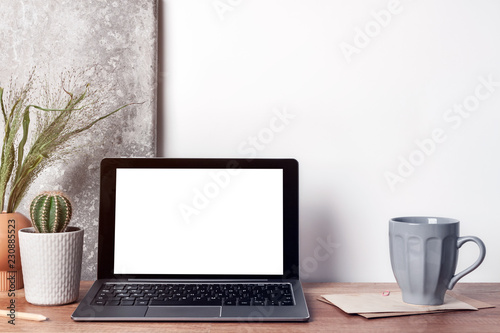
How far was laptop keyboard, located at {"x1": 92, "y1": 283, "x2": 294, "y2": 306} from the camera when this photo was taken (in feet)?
2.34

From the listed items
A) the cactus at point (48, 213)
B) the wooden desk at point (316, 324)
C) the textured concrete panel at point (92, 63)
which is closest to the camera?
the wooden desk at point (316, 324)

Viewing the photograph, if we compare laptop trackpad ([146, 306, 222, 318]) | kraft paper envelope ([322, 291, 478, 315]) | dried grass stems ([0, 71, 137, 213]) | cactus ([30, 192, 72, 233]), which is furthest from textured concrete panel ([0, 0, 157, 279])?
kraft paper envelope ([322, 291, 478, 315])

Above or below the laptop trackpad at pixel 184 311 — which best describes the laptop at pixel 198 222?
above

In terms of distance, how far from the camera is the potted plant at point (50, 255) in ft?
2.43

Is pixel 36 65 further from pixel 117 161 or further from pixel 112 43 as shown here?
Result: pixel 117 161

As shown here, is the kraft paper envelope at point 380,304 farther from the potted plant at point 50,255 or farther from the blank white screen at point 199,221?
the potted plant at point 50,255

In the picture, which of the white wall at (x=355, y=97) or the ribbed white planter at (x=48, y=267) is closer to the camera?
the ribbed white planter at (x=48, y=267)

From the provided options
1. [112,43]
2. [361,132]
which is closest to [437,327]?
[361,132]

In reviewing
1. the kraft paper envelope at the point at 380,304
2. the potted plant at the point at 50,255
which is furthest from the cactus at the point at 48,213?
the kraft paper envelope at the point at 380,304

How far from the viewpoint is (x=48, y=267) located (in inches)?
29.2

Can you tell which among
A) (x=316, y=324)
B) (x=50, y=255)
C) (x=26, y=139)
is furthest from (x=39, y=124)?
(x=316, y=324)

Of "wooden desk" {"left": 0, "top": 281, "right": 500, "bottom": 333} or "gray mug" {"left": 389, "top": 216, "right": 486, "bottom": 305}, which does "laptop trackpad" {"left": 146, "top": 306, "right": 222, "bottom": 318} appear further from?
"gray mug" {"left": 389, "top": 216, "right": 486, "bottom": 305}

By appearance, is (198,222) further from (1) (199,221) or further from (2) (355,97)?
(2) (355,97)

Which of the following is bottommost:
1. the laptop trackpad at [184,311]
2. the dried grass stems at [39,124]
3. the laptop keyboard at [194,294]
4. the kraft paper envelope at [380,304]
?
the kraft paper envelope at [380,304]
